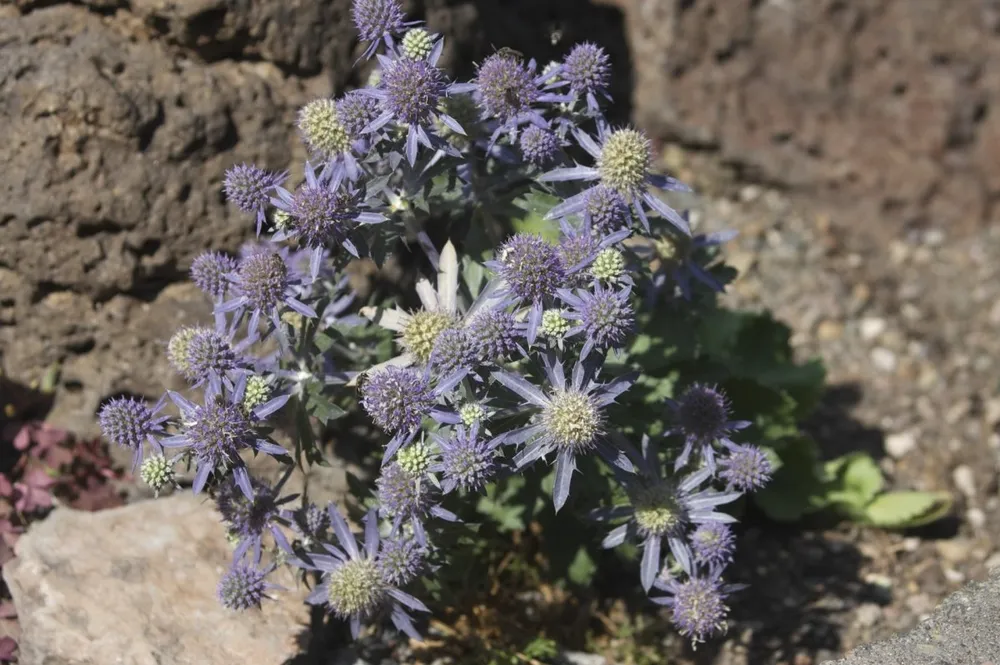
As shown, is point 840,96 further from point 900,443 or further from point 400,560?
point 400,560

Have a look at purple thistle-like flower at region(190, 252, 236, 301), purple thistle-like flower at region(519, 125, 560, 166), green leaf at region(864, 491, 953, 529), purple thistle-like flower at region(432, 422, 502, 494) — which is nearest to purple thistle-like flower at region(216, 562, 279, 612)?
purple thistle-like flower at region(432, 422, 502, 494)

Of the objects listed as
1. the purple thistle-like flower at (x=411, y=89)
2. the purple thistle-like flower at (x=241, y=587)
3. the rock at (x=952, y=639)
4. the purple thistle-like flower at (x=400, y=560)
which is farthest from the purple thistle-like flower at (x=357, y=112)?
the rock at (x=952, y=639)

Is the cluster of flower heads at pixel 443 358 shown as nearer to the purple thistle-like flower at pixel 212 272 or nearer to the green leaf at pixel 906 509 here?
the purple thistle-like flower at pixel 212 272

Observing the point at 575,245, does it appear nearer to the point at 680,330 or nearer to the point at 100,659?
the point at 680,330

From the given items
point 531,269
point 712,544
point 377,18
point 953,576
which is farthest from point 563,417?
point 953,576

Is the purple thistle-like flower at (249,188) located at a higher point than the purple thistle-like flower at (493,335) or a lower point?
higher

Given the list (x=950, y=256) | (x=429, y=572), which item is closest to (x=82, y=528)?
(x=429, y=572)

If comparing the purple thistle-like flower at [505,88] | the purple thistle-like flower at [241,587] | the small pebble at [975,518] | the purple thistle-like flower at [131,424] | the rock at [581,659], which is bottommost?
the rock at [581,659]

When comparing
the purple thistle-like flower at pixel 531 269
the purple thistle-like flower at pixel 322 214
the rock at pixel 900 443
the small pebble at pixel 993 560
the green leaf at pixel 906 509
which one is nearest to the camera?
the purple thistle-like flower at pixel 531 269

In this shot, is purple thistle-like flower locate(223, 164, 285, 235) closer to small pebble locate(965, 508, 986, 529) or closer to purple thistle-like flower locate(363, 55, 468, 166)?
purple thistle-like flower locate(363, 55, 468, 166)
